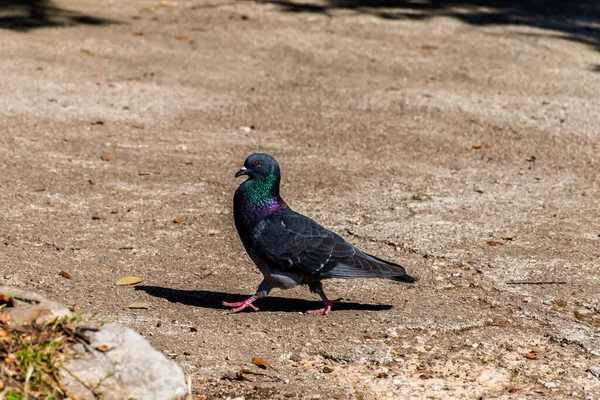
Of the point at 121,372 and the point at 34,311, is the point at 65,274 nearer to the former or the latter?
the point at 34,311

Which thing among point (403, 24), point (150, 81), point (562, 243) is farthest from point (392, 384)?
point (403, 24)

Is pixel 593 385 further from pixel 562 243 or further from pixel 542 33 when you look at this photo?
pixel 542 33

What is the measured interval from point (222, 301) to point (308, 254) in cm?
64

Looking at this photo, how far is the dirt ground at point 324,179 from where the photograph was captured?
4.61 meters

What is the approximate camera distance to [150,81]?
961 centimetres

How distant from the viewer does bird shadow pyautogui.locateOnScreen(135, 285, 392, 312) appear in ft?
16.8

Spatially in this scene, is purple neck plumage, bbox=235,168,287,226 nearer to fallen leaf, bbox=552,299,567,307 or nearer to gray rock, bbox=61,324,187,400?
gray rock, bbox=61,324,187,400

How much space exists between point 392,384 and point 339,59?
7103 millimetres

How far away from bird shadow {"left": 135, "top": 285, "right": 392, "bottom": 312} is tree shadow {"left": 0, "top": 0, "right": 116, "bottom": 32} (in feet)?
22.6

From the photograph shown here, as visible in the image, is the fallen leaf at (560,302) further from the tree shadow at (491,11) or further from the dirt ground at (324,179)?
the tree shadow at (491,11)

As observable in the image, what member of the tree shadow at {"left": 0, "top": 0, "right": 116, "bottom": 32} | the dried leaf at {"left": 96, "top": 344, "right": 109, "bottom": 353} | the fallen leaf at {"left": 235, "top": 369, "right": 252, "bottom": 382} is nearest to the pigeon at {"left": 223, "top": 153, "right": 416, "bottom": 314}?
the fallen leaf at {"left": 235, "top": 369, "right": 252, "bottom": 382}

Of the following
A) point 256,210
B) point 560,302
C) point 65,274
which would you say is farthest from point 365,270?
point 65,274

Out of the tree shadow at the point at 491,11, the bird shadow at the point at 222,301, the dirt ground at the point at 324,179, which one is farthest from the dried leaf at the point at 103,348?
the tree shadow at the point at 491,11

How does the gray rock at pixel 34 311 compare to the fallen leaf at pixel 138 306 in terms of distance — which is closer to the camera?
the gray rock at pixel 34 311
